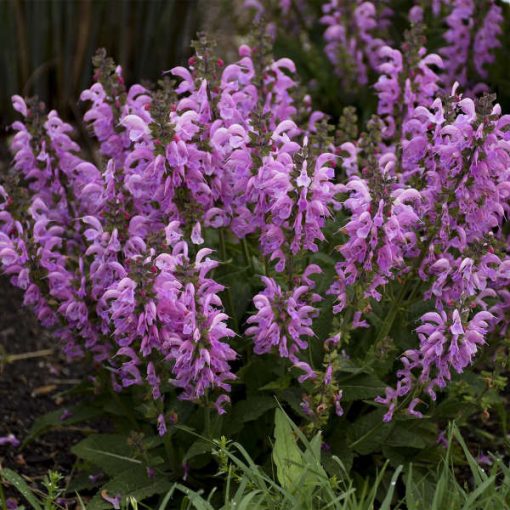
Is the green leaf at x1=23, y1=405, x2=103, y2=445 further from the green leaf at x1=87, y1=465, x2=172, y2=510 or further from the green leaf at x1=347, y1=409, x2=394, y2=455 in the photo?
the green leaf at x1=347, y1=409, x2=394, y2=455

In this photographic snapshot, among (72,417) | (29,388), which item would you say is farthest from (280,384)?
(29,388)

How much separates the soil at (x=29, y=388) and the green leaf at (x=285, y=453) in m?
1.14

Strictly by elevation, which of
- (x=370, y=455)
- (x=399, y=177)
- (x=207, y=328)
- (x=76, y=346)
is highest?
(x=399, y=177)

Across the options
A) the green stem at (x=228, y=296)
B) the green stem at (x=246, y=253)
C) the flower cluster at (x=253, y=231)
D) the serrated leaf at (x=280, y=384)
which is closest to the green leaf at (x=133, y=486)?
the flower cluster at (x=253, y=231)

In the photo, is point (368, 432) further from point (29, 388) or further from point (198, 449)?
point (29, 388)

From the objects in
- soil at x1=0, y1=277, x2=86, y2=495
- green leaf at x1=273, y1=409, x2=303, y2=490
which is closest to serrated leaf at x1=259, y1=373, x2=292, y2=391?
green leaf at x1=273, y1=409, x2=303, y2=490

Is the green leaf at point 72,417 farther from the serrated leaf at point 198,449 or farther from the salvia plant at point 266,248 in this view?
the serrated leaf at point 198,449

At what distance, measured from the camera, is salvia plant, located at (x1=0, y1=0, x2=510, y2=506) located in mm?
2691

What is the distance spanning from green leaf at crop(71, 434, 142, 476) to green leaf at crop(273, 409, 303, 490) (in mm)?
611

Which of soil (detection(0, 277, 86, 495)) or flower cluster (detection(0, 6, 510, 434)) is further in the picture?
soil (detection(0, 277, 86, 495))

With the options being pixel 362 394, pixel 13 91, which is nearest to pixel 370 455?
pixel 362 394

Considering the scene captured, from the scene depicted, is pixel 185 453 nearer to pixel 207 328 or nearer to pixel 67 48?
pixel 207 328

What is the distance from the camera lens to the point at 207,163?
2859 millimetres

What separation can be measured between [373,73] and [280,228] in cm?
335
